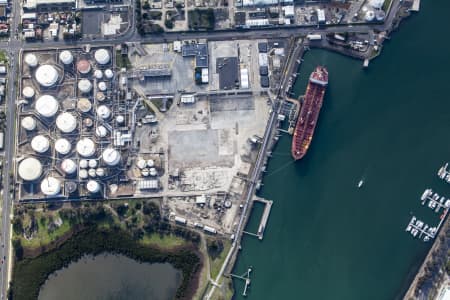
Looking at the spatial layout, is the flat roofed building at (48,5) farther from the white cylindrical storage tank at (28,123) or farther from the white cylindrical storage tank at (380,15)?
the white cylindrical storage tank at (380,15)

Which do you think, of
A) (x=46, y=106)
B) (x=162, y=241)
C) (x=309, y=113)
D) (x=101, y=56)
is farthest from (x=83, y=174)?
(x=309, y=113)

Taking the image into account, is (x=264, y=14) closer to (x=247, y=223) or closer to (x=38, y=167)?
(x=247, y=223)

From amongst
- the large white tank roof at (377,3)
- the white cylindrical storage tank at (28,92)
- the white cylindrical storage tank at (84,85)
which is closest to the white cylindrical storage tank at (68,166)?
the white cylindrical storage tank at (84,85)

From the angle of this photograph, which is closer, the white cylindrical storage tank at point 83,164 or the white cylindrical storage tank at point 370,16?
the white cylindrical storage tank at point 83,164

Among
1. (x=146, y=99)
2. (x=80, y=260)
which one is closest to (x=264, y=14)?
(x=146, y=99)

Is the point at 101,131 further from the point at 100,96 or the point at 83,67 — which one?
the point at 83,67

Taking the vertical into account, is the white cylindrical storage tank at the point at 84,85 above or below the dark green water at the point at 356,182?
above
